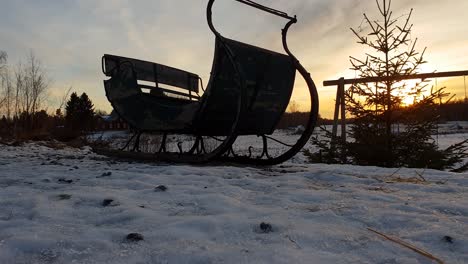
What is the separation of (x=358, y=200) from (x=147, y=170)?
87.1 inches

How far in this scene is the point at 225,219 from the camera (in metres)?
2.04

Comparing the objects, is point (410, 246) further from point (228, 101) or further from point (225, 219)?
point (228, 101)

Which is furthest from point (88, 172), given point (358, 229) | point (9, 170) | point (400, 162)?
point (400, 162)

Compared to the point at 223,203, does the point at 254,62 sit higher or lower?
higher

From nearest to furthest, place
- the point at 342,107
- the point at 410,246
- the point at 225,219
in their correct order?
the point at 410,246 < the point at 225,219 < the point at 342,107

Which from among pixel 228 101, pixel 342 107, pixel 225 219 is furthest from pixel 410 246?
pixel 342 107

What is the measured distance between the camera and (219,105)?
14.7ft

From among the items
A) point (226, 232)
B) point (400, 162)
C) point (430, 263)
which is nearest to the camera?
point (430, 263)

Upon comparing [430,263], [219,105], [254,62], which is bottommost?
[430,263]

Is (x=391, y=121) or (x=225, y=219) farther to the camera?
(x=391, y=121)

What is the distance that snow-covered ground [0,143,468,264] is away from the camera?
1.59m

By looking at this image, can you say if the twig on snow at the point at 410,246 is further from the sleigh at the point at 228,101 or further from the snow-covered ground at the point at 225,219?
the sleigh at the point at 228,101

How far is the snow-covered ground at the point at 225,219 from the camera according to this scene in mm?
1589

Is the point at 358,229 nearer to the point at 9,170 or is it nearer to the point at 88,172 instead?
the point at 88,172
